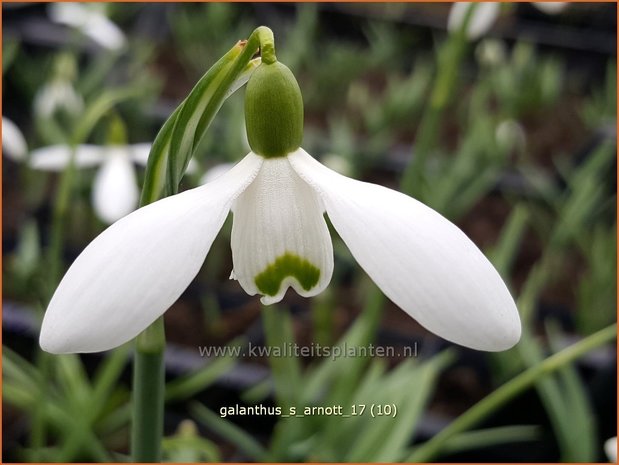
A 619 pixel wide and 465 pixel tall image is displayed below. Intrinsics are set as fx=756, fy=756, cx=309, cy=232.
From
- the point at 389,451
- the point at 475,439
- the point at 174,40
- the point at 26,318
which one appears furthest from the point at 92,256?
the point at 174,40

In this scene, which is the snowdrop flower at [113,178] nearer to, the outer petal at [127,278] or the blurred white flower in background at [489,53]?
the outer petal at [127,278]

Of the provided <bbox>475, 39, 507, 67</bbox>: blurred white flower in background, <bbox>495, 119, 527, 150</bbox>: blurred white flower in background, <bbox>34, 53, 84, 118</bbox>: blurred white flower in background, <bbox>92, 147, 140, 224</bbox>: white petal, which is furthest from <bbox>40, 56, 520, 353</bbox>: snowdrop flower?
<bbox>475, 39, 507, 67</bbox>: blurred white flower in background

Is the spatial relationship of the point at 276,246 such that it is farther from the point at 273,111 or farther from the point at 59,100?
the point at 59,100

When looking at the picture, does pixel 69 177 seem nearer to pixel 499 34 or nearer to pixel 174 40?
pixel 174 40

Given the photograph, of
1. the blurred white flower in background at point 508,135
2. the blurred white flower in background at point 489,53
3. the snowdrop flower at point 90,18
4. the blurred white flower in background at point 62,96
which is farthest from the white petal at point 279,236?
the blurred white flower in background at point 489,53

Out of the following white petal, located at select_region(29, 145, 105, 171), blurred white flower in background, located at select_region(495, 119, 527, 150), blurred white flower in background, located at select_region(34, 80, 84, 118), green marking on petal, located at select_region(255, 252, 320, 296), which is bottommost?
green marking on petal, located at select_region(255, 252, 320, 296)

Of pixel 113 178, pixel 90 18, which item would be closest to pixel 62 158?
pixel 113 178

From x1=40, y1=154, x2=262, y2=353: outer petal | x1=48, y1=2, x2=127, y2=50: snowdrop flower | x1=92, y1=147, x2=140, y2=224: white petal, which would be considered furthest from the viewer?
x1=48, y1=2, x2=127, y2=50: snowdrop flower

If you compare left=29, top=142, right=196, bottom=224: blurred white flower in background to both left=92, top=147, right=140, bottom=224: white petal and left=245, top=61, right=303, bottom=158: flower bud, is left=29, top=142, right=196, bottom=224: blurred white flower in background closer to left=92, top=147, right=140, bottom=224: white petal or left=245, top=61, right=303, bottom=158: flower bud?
left=92, top=147, right=140, bottom=224: white petal
